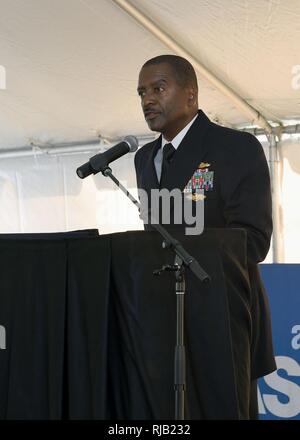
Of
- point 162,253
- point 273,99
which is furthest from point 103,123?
point 162,253

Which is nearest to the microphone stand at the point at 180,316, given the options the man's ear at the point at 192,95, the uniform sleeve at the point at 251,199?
the uniform sleeve at the point at 251,199

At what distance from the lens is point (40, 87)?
4.95 metres

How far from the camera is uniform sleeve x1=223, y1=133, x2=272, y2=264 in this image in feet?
5.47

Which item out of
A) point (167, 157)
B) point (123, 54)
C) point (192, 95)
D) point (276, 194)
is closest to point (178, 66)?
point (192, 95)

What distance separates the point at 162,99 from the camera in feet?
→ 6.66

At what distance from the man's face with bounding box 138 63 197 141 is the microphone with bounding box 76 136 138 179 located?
41 cm

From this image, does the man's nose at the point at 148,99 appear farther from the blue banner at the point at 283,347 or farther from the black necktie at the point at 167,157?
the blue banner at the point at 283,347

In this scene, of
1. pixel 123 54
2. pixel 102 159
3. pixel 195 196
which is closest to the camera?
pixel 102 159

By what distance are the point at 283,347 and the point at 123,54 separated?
2.23 metres

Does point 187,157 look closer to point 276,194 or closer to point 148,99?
point 148,99

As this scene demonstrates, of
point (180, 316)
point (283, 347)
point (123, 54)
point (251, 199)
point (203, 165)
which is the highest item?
point (123, 54)

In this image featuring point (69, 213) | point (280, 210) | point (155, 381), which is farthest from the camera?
point (69, 213)
